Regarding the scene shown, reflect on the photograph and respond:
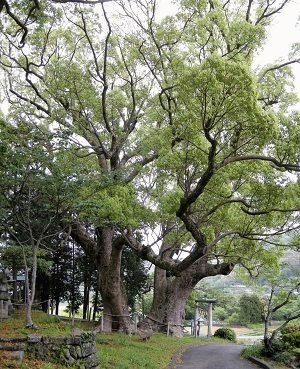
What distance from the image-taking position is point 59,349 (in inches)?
308

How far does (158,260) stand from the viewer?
12.8 metres

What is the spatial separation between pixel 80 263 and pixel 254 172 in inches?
509

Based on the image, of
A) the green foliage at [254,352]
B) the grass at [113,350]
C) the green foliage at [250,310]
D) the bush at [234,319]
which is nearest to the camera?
the grass at [113,350]

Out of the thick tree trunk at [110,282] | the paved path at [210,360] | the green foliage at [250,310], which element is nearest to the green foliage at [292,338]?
the paved path at [210,360]

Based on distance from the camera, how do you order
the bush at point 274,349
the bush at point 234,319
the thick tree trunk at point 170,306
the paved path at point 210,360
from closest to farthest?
the paved path at point 210,360
the bush at point 274,349
the thick tree trunk at point 170,306
the bush at point 234,319

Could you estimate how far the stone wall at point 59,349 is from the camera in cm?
745

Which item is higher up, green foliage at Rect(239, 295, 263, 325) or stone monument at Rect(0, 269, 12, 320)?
stone monument at Rect(0, 269, 12, 320)

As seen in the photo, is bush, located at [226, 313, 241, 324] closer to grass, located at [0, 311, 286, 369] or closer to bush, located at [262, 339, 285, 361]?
grass, located at [0, 311, 286, 369]

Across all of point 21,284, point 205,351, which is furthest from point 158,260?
point 21,284

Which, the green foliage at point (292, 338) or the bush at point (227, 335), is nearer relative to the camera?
the green foliage at point (292, 338)

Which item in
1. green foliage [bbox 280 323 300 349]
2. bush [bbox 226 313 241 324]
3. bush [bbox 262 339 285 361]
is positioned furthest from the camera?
bush [bbox 226 313 241 324]

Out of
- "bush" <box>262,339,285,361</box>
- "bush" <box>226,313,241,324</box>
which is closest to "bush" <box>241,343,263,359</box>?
"bush" <box>262,339,285,361</box>

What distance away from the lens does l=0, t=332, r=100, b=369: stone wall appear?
7445 mm

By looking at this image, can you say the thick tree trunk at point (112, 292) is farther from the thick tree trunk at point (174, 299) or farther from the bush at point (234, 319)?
the bush at point (234, 319)
